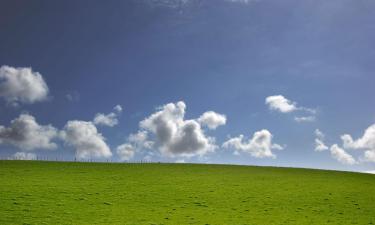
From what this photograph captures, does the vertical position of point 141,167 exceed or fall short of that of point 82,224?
it exceeds it

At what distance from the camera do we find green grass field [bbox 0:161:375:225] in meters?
24.4

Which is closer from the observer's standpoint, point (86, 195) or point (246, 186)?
point (86, 195)

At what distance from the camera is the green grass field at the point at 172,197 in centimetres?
2441

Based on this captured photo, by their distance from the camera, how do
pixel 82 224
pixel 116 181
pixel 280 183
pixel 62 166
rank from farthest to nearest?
1. pixel 62 166
2. pixel 280 183
3. pixel 116 181
4. pixel 82 224

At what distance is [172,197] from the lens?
3045 centimetres

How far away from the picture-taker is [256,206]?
28719 millimetres

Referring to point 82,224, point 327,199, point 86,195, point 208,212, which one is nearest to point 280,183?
point 327,199

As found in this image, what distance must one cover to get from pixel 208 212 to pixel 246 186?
11.0 meters

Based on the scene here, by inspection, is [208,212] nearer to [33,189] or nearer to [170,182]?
[170,182]

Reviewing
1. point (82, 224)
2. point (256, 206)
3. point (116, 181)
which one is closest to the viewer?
point (82, 224)

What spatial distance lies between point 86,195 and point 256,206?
12.5 m

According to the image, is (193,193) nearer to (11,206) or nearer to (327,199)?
(327,199)

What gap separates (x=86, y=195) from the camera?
29562 millimetres

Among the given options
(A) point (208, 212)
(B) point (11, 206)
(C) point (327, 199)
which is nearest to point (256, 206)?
(A) point (208, 212)
